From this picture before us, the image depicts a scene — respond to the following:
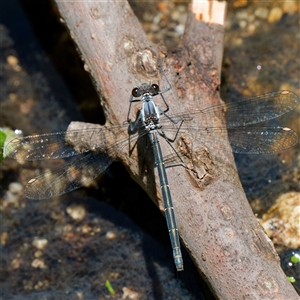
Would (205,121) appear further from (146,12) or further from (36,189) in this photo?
(146,12)

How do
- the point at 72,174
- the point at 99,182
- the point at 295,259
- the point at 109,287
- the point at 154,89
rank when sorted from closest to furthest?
1. the point at 154,89
2. the point at 295,259
3. the point at 72,174
4. the point at 109,287
5. the point at 99,182

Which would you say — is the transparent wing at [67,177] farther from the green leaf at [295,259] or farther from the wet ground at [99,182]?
the green leaf at [295,259]

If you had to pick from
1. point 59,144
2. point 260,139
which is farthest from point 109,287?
point 260,139

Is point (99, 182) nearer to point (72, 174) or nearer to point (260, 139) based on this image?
point (72, 174)

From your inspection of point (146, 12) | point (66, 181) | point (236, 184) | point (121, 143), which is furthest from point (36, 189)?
point (146, 12)

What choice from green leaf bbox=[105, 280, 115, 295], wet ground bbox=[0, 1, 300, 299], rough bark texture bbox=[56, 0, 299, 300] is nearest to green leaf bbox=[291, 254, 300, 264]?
wet ground bbox=[0, 1, 300, 299]
